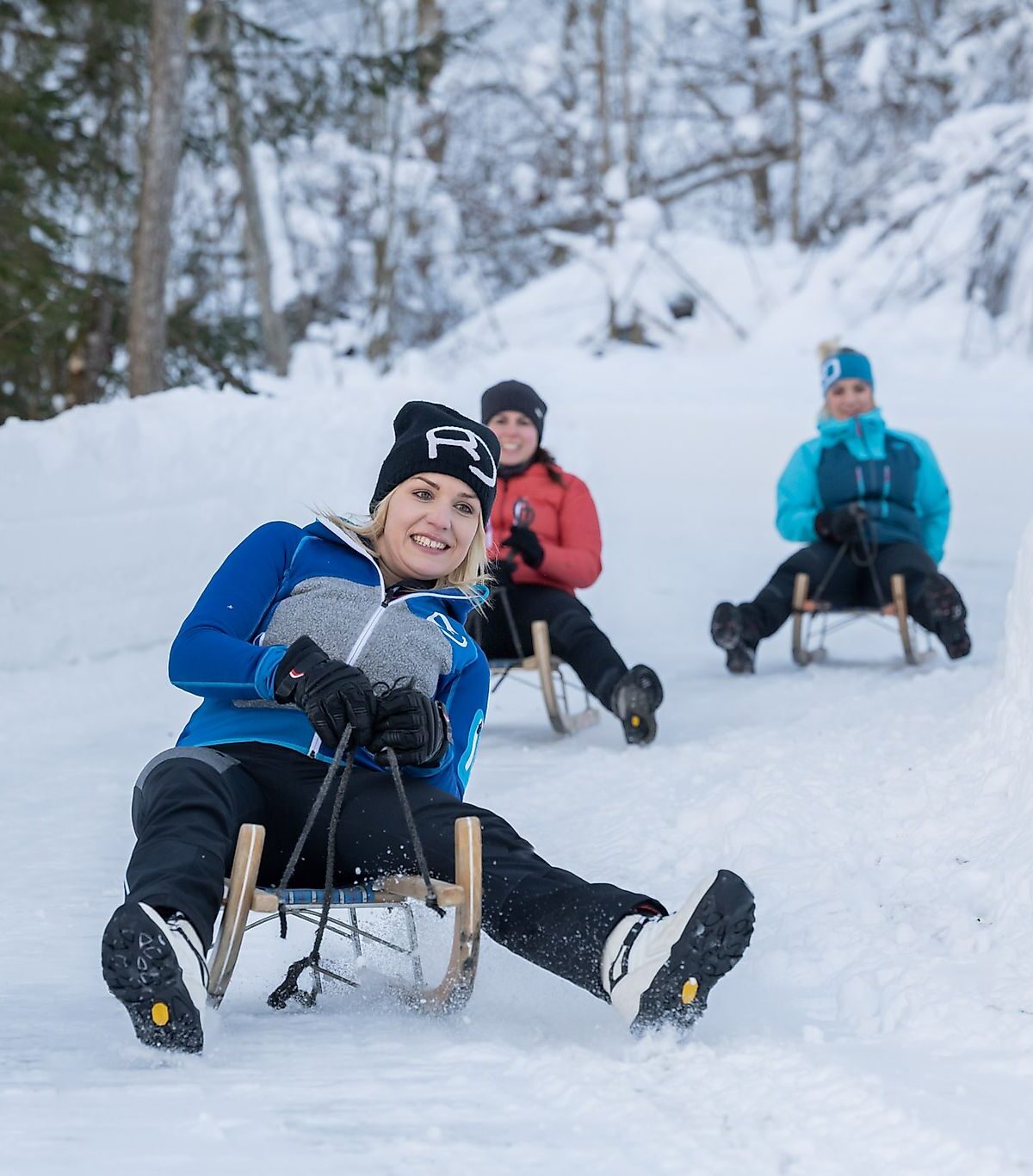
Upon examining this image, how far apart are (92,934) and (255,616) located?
793mm

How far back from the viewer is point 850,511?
645 cm

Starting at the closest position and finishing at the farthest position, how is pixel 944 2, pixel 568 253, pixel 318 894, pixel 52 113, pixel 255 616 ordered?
pixel 318 894
pixel 255 616
pixel 52 113
pixel 944 2
pixel 568 253

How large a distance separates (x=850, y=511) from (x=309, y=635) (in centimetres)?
424

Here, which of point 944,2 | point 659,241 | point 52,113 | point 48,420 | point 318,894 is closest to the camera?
point 318,894

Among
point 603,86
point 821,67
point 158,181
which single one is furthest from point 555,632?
point 821,67

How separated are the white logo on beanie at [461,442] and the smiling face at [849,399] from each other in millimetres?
4124

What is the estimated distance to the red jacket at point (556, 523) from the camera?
17.7 feet

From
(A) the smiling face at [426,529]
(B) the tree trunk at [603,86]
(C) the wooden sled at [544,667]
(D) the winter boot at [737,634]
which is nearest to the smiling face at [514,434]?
(C) the wooden sled at [544,667]

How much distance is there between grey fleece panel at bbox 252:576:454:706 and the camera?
8.62ft

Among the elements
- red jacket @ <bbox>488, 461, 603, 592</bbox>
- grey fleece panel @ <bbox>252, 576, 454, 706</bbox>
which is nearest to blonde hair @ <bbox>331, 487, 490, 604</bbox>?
grey fleece panel @ <bbox>252, 576, 454, 706</bbox>

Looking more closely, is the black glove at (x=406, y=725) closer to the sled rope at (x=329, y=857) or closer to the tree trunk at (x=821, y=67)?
the sled rope at (x=329, y=857)

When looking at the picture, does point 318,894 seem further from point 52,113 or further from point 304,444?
point 52,113

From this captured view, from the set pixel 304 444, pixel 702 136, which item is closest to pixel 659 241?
pixel 702 136

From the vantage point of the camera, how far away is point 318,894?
7.68 feet
